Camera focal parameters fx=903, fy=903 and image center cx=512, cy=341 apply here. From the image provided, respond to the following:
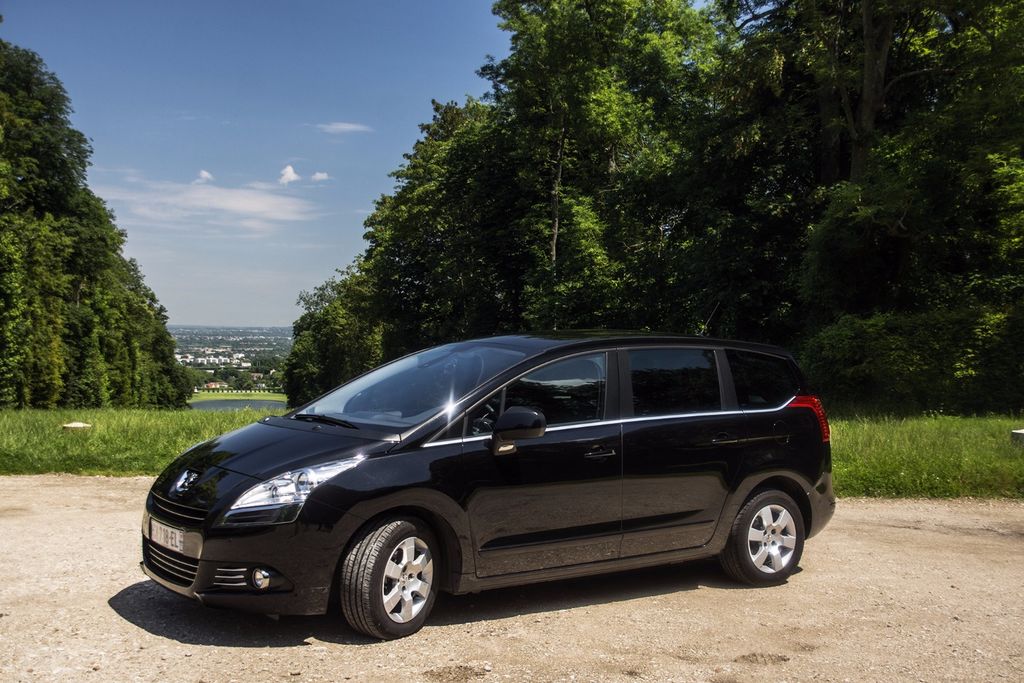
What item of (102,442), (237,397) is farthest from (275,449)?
(237,397)

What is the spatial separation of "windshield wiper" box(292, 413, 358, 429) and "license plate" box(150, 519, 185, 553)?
1.08 metres

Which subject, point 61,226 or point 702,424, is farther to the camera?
point 61,226

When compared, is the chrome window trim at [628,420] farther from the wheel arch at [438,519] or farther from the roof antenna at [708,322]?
the roof antenna at [708,322]

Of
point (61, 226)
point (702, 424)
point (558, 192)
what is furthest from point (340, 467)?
point (61, 226)

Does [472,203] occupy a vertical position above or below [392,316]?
above

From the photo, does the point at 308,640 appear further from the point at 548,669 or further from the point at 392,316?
the point at 392,316

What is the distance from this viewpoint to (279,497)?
467 centimetres

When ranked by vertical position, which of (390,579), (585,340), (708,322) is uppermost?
(708,322)

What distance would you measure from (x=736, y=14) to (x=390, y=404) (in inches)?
1085

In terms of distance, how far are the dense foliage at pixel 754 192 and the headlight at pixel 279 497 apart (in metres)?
19.0

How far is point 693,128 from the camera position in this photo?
99.2 feet

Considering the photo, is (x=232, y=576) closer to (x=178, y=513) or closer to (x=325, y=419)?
(x=178, y=513)

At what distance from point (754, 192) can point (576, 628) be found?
27136 millimetres

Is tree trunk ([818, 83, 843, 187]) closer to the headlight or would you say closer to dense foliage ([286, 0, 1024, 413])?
dense foliage ([286, 0, 1024, 413])
